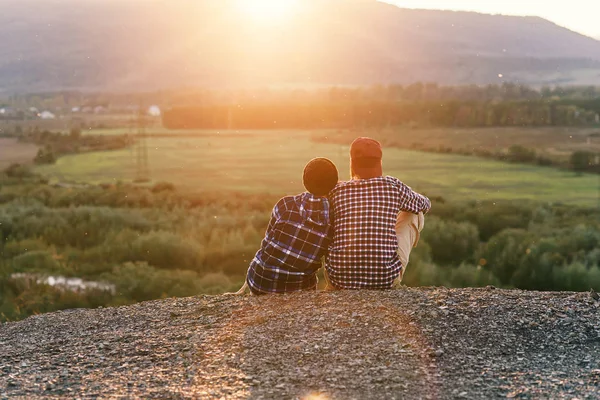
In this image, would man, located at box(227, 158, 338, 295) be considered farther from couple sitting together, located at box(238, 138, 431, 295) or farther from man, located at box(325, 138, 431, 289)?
man, located at box(325, 138, 431, 289)

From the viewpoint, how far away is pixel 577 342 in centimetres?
561

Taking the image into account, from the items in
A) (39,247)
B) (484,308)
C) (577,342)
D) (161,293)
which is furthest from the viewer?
(39,247)

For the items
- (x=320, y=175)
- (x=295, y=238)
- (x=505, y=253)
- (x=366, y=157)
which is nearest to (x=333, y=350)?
(x=295, y=238)

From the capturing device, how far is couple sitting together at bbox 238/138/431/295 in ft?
20.6

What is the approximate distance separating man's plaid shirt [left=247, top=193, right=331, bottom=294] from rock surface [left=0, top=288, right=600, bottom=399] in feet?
0.95

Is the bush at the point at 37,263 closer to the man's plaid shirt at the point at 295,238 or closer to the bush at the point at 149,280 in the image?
the bush at the point at 149,280

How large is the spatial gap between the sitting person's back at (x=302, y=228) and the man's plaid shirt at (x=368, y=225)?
0.40 ft

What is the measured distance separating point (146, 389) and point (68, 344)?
6.07ft

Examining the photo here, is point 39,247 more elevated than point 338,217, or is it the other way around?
point 338,217

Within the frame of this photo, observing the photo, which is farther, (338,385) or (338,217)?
(338,217)

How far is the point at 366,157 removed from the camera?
6336 mm

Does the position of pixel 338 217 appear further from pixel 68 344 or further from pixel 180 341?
pixel 68 344

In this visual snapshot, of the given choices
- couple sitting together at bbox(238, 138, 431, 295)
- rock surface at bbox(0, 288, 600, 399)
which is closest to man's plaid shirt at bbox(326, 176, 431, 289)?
couple sitting together at bbox(238, 138, 431, 295)

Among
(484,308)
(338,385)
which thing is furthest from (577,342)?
(338,385)
